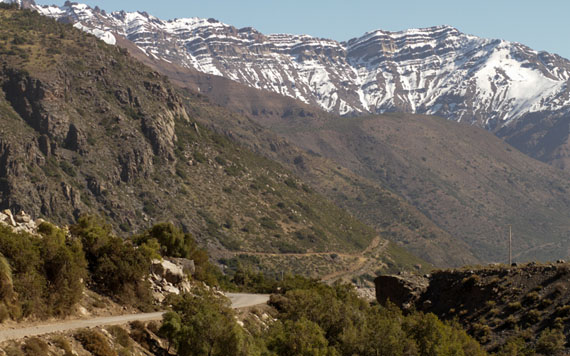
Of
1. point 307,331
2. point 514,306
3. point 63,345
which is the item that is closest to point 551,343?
point 514,306

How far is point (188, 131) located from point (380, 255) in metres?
50.4

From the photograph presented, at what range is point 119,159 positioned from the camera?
14225 cm

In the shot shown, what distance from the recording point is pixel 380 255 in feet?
575

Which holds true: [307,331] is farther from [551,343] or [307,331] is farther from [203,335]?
[551,343]

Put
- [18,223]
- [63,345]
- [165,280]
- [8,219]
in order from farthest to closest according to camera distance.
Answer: [165,280]
[18,223]
[8,219]
[63,345]

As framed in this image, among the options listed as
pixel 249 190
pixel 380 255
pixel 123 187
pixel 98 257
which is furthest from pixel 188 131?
pixel 98 257

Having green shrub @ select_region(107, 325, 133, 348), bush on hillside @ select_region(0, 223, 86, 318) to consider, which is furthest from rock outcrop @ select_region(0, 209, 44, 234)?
green shrub @ select_region(107, 325, 133, 348)

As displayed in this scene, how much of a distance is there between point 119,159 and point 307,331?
339 ft

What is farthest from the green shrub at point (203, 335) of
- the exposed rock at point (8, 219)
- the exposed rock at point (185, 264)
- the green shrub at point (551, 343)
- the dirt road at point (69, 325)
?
the green shrub at point (551, 343)

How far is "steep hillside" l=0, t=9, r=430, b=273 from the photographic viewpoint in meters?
128

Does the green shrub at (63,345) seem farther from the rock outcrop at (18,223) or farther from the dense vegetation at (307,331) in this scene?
the rock outcrop at (18,223)

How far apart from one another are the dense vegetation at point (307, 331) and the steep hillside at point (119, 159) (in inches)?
2957

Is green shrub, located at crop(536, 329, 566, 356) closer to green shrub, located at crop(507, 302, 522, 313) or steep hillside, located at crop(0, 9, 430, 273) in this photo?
green shrub, located at crop(507, 302, 522, 313)

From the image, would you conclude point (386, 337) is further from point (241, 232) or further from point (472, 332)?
point (241, 232)
